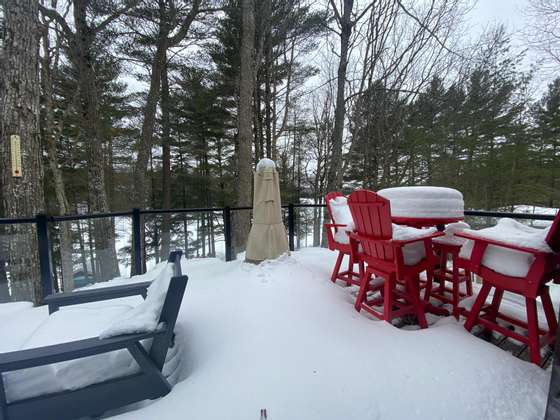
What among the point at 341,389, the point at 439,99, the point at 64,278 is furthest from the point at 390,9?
the point at 64,278

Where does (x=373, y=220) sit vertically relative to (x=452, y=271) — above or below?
above

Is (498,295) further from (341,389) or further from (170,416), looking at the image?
(170,416)

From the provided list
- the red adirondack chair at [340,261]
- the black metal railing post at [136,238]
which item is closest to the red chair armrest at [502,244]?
the red adirondack chair at [340,261]

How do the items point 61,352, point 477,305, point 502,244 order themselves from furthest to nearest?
point 477,305
point 502,244
point 61,352

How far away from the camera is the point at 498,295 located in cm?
192

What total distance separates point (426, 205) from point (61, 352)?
2.67 metres

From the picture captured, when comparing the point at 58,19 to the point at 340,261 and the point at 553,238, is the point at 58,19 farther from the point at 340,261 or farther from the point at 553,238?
the point at 553,238

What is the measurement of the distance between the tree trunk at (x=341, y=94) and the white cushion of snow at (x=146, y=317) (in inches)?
218

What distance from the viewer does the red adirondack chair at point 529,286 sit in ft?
4.89

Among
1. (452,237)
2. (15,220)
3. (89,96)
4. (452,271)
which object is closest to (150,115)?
(89,96)

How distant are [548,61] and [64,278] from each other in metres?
12.6

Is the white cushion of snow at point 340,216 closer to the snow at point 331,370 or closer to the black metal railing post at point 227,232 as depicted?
the snow at point 331,370

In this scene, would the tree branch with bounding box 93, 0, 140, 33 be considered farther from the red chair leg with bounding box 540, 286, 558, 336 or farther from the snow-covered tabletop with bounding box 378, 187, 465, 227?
the red chair leg with bounding box 540, 286, 558, 336

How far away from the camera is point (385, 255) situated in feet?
6.63
